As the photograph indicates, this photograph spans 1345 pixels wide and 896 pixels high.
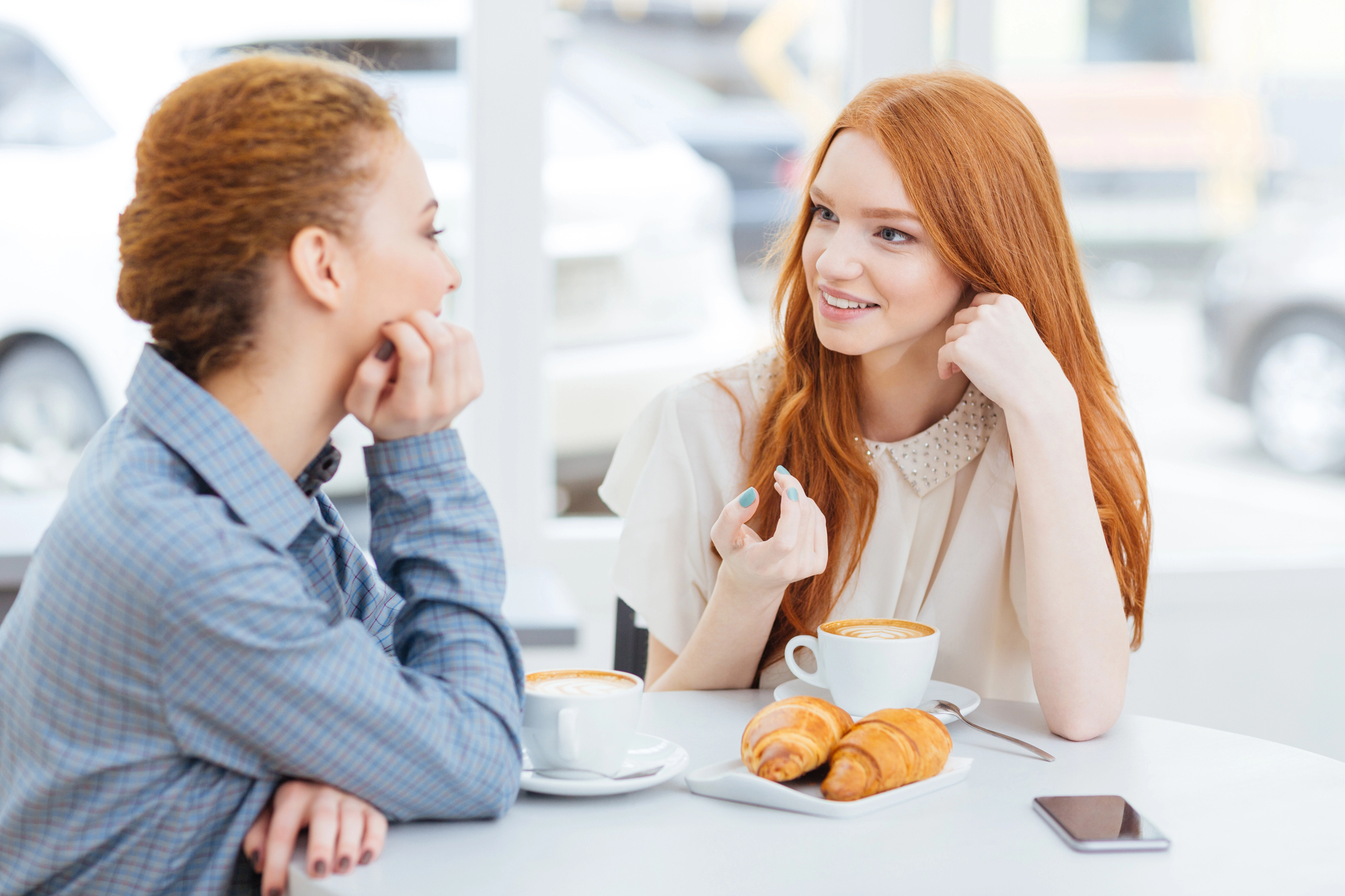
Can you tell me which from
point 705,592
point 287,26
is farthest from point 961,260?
point 287,26

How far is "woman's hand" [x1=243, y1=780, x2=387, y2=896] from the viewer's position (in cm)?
79

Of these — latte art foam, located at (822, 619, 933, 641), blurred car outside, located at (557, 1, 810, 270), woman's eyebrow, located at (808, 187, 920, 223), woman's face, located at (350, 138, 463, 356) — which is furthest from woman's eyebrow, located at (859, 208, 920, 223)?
blurred car outside, located at (557, 1, 810, 270)

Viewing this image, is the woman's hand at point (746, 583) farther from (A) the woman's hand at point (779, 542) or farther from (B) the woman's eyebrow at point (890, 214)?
(B) the woman's eyebrow at point (890, 214)

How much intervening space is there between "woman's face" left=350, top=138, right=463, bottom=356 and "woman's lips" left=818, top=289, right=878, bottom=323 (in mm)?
534

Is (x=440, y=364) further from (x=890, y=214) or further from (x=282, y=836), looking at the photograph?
(x=890, y=214)

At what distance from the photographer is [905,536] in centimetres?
142

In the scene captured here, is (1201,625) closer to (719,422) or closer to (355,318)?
(719,422)

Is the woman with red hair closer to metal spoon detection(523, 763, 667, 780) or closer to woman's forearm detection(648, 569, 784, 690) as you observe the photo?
woman's forearm detection(648, 569, 784, 690)

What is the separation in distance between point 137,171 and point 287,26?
1.83 metres

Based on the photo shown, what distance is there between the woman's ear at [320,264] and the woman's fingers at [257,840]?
359mm

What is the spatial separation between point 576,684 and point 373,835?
207 mm

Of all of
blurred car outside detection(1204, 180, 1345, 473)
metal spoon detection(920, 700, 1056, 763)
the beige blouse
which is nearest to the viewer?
metal spoon detection(920, 700, 1056, 763)

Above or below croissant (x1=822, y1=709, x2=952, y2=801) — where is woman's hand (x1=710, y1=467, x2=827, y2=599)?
above

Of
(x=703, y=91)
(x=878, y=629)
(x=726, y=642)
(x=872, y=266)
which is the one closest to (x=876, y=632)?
(x=878, y=629)
